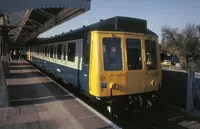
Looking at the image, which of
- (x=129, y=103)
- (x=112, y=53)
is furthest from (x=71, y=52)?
(x=129, y=103)

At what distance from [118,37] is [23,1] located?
334 centimetres

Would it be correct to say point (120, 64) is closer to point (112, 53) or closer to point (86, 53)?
point (112, 53)

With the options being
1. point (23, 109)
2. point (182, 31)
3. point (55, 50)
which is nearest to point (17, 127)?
point (23, 109)

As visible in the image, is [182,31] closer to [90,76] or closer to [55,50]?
[55,50]

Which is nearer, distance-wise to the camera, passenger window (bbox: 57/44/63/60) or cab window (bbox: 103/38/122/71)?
cab window (bbox: 103/38/122/71)

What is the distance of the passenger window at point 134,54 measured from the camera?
799 cm

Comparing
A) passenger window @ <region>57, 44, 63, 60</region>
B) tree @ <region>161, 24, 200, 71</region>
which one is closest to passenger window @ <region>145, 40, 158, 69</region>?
passenger window @ <region>57, 44, 63, 60</region>

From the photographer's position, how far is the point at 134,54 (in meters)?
8.16

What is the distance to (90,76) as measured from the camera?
7.88 meters

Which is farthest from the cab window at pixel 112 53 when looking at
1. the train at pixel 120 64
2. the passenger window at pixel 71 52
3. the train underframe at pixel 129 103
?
the passenger window at pixel 71 52

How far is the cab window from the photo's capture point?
773 cm

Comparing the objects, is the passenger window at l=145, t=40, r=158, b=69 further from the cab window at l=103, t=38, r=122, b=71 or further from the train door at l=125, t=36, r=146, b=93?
the cab window at l=103, t=38, r=122, b=71

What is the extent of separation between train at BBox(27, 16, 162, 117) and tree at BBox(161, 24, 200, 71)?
32.8 m

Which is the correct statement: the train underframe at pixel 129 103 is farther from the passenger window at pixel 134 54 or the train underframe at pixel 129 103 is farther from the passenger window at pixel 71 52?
the passenger window at pixel 71 52
